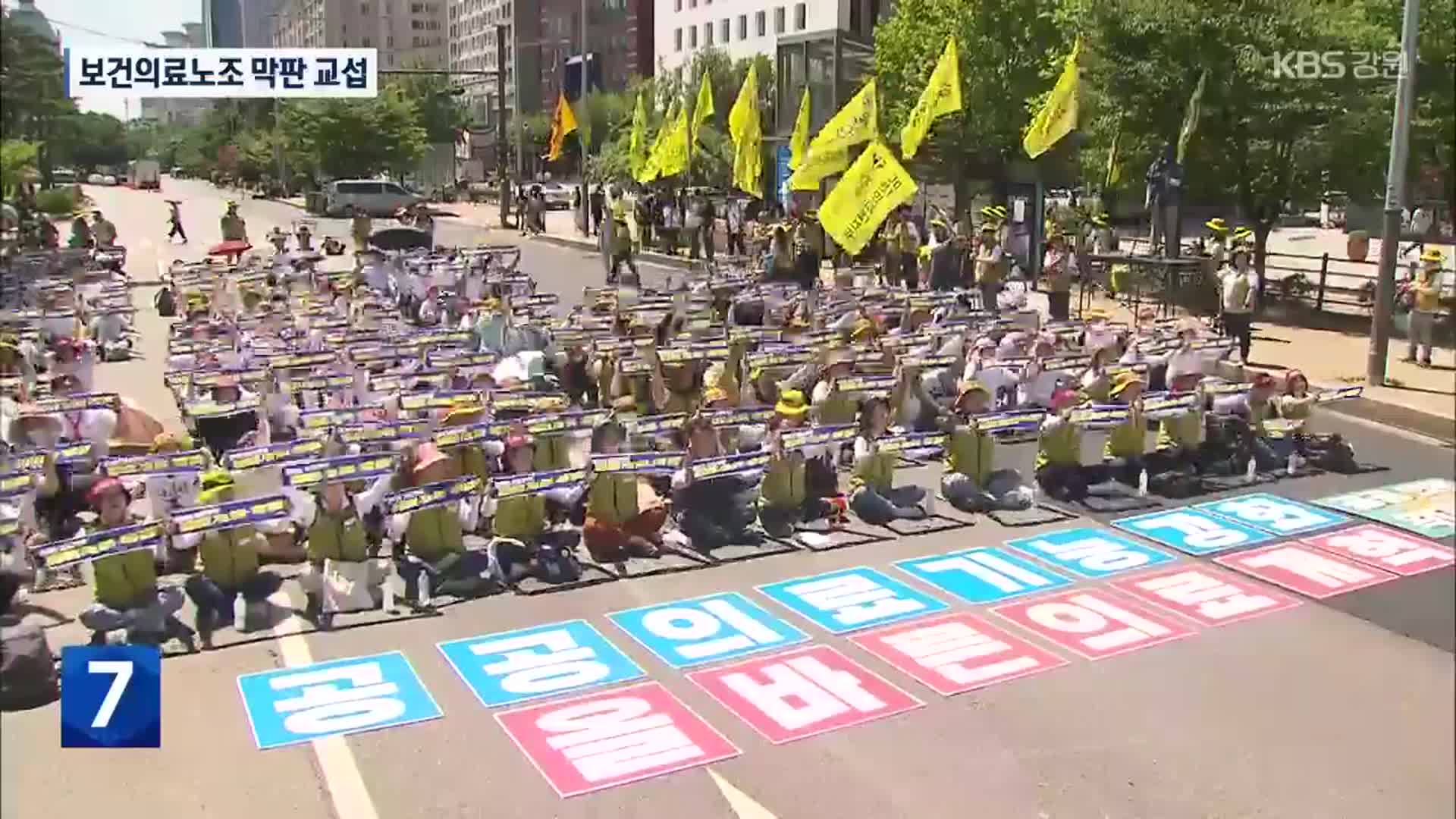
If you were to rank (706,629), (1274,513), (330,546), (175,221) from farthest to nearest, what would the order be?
(175,221) → (1274,513) → (330,546) → (706,629)

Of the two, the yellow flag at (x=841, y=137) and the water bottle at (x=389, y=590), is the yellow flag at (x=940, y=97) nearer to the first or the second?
the yellow flag at (x=841, y=137)

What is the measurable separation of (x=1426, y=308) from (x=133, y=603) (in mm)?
7063

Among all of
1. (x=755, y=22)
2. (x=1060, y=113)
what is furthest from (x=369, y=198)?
(x=755, y=22)

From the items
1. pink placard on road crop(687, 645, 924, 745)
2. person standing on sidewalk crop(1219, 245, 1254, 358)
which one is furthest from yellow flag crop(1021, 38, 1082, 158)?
pink placard on road crop(687, 645, 924, 745)

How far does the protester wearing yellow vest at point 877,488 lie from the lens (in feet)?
36.3

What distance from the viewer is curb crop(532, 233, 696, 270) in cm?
3325

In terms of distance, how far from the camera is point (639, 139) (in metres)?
33.8

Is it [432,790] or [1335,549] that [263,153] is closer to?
[432,790]

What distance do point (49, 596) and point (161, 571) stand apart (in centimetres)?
92

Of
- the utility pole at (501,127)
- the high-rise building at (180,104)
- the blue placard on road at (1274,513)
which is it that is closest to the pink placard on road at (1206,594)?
the blue placard on road at (1274,513)

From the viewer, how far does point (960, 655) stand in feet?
26.8

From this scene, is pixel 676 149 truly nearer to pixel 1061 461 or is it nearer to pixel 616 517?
pixel 1061 461

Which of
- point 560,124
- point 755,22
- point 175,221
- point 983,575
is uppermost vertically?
point 755,22
